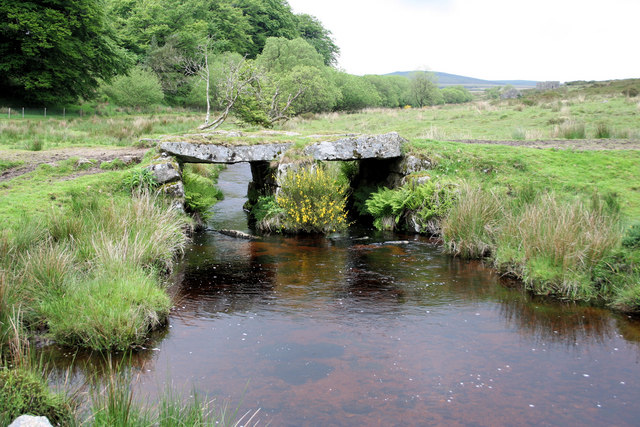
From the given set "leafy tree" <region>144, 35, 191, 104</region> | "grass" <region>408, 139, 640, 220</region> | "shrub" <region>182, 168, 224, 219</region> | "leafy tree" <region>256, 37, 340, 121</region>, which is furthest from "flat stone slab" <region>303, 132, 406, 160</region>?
"leafy tree" <region>144, 35, 191, 104</region>

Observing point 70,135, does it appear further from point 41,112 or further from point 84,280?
point 84,280

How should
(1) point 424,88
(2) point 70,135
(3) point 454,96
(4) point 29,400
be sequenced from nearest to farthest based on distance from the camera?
(4) point 29,400 → (2) point 70,135 → (1) point 424,88 → (3) point 454,96

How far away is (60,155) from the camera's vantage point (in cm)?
1447

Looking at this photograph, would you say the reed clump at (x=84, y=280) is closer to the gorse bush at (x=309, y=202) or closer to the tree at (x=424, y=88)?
the gorse bush at (x=309, y=202)

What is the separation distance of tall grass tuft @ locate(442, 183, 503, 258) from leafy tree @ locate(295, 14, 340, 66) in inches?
2806

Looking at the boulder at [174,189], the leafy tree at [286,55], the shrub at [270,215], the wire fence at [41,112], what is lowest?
the shrub at [270,215]

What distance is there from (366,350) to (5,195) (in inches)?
336

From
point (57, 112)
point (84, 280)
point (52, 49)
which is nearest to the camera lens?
point (84, 280)

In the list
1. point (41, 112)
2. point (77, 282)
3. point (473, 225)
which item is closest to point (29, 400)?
point (77, 282)

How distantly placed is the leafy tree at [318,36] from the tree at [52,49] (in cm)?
4638

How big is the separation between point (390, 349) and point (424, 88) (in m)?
60.9

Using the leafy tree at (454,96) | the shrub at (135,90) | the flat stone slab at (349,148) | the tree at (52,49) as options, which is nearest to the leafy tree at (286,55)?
the shrub at (135,90)

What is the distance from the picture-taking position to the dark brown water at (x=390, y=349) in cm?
477

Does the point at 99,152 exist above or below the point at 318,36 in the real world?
below
